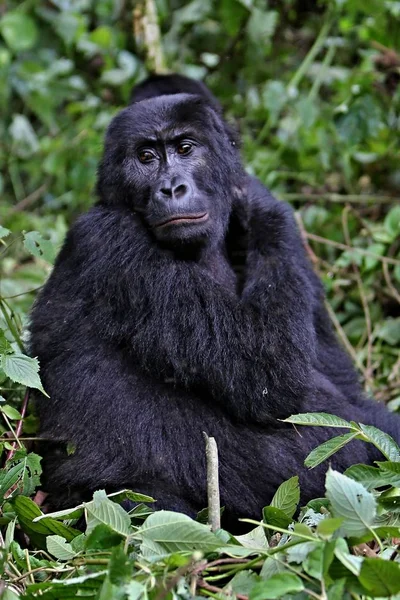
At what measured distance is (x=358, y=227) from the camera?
5.27m

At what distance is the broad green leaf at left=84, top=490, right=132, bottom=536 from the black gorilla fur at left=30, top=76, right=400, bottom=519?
0.41 m

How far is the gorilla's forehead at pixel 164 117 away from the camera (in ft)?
11.1

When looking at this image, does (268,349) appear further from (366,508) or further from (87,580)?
(87,580)

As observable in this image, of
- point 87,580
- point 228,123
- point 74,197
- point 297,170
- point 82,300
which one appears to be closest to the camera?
point 87,580

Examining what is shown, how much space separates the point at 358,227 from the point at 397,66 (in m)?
1.02

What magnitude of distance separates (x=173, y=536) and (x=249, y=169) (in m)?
3.32

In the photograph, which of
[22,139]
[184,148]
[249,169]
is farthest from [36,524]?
[22,139]

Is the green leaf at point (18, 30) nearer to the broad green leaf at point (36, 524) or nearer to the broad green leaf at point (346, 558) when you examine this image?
the broad green leaf at point (36, 524)

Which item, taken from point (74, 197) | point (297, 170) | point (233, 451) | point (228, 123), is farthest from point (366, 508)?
point (74, 197)

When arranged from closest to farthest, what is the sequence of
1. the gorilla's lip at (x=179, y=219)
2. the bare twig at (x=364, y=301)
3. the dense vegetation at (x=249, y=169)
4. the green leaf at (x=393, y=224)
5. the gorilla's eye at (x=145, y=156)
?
the dense vegetation at (x=249, y=169) < the gorilla's lip at (x=179, y=219) < the gorilla's eye at (x=145, y=156) < the bare twig at (x=364, y=301) < the green leaf at (x=393, y=224)

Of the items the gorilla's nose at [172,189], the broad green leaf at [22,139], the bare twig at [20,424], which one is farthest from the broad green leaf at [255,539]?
the broad green leaf at [22,139]

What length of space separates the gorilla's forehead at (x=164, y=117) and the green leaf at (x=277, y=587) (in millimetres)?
1891

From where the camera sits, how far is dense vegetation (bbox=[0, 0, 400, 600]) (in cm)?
231

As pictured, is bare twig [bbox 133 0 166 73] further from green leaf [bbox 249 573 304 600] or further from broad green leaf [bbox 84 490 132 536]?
green leaf [bbox 249 573 304 600]
